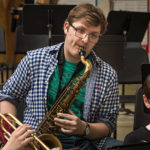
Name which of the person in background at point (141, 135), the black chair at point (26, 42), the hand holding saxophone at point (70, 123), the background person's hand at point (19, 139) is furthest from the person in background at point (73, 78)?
the black chair at point (26, 42)

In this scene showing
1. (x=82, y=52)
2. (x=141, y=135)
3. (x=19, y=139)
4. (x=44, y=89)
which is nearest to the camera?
(x=19, y=139)

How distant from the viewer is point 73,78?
176 centimetres

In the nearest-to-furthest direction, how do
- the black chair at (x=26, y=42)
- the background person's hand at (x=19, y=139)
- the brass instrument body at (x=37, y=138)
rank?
the background person's hand at (x=19, y=139)
the brass instrument body at (x=37, y=138)
the black chair at (x=26, y=42)

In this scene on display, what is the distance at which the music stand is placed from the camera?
10.6 ft

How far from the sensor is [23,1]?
5.69 metres

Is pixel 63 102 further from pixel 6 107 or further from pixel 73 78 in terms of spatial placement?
pixel 6 107

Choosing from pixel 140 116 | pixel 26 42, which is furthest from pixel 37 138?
pixel 26 42

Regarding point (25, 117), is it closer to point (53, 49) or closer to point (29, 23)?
point (53, 49)

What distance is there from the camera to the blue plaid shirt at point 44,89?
68.0 inches

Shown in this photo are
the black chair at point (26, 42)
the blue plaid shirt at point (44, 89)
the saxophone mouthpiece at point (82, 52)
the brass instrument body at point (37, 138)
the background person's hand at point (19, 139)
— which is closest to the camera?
the background person's hand at point (19, 139)

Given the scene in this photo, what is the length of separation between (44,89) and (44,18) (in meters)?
1.79

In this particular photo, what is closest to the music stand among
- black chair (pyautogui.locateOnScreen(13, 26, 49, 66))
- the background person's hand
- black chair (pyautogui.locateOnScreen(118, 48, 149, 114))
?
black chair (pyautogui.locateOnScreen(13, 26, 49, 66))

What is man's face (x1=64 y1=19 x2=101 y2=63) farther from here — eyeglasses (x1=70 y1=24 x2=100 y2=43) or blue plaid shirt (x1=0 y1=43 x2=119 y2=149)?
blue plaid shirt (x1=0 y1=43 x2=119 y2=149)

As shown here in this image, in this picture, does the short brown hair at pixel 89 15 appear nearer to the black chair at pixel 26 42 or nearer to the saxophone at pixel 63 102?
the saxophone at pixel 63 102
